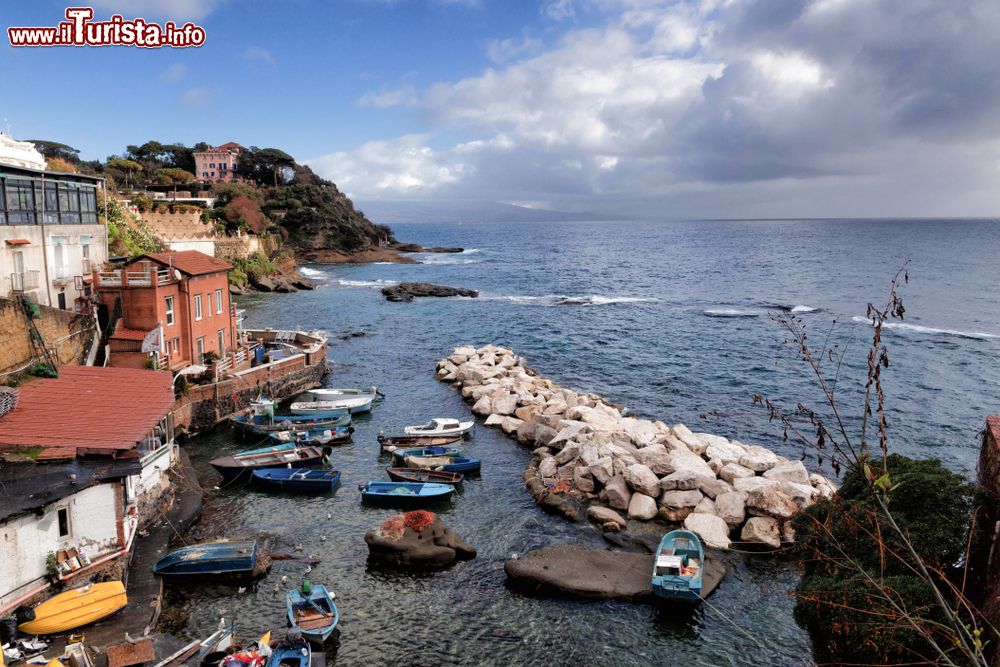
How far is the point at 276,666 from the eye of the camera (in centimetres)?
1773

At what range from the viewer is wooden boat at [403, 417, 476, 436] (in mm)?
37219

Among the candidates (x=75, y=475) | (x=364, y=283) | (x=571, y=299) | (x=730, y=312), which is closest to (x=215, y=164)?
(x=364, y=283)

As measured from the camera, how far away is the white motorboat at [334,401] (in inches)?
1631

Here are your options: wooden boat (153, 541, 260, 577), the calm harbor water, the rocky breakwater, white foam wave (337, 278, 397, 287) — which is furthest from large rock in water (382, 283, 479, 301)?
wooden boat (153, 541, 260, 577)

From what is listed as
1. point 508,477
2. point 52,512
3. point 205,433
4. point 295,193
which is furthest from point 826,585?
point 295,193

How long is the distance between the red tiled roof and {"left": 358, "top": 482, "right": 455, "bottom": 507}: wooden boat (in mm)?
9374

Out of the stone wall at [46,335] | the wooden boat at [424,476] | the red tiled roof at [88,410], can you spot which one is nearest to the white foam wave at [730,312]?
the wooden boat at [424,476]

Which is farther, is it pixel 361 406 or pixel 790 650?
pixel 361 406

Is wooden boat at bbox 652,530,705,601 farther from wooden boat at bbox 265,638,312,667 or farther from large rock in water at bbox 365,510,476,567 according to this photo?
wooden boat at bbox 265,638,312,667

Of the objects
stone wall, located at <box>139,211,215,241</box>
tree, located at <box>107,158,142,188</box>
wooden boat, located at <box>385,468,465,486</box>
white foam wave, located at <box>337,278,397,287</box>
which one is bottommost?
wooden boat, located at <box>385,468,465,486</box>

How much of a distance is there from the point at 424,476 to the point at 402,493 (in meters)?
2.17

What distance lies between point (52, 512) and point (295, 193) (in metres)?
136

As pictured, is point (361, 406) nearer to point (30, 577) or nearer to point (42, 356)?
point (42, 356)

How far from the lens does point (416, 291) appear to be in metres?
93.7
